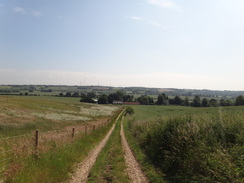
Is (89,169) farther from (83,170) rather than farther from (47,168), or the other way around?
(47,168)

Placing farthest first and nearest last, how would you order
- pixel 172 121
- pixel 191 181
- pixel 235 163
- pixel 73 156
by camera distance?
pixel 172 121 → pixel 73 156 → pixel 191 181 → pixel 235 163

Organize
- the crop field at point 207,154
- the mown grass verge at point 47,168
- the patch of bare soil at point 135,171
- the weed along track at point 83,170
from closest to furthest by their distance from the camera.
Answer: the crop field at point 207,154
the mown grass verge at point 47,168
the weed along track at point 83,170
the patch of bare soil at point 135,171

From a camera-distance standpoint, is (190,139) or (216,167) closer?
(216,167)

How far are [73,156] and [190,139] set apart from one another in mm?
6713

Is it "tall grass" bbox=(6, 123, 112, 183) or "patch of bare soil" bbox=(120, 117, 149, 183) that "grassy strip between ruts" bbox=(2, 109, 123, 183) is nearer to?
"tall grass" bbox=(6, 123, 112, 183)

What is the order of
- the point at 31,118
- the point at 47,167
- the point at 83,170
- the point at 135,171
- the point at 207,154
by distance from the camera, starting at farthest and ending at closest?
1. the point at 31,118
2. the point at 135,171
3. the point at 83,170
4. the point at 47,167
5. the point at 207,154

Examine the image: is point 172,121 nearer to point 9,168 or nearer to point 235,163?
point 235,163

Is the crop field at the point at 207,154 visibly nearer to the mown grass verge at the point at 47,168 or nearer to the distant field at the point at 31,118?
the mown grass verge at the point at 47,168

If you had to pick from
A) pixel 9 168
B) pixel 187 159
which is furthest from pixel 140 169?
pixel 9 168

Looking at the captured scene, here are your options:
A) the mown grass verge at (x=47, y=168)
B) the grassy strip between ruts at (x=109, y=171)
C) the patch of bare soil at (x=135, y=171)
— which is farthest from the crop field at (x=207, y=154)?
the mown grass verge at (x=47, y=168)

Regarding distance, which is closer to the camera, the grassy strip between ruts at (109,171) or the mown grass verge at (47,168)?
the mown grass verge at (47,168)

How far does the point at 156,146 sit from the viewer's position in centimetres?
1362

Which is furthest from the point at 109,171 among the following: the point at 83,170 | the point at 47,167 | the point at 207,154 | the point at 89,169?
the point at 207,154


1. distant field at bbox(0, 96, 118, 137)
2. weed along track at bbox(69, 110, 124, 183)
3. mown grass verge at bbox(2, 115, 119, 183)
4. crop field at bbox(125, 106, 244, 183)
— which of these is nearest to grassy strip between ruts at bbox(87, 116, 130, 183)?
weed along track at bbox(69, 110, 124, 183)
